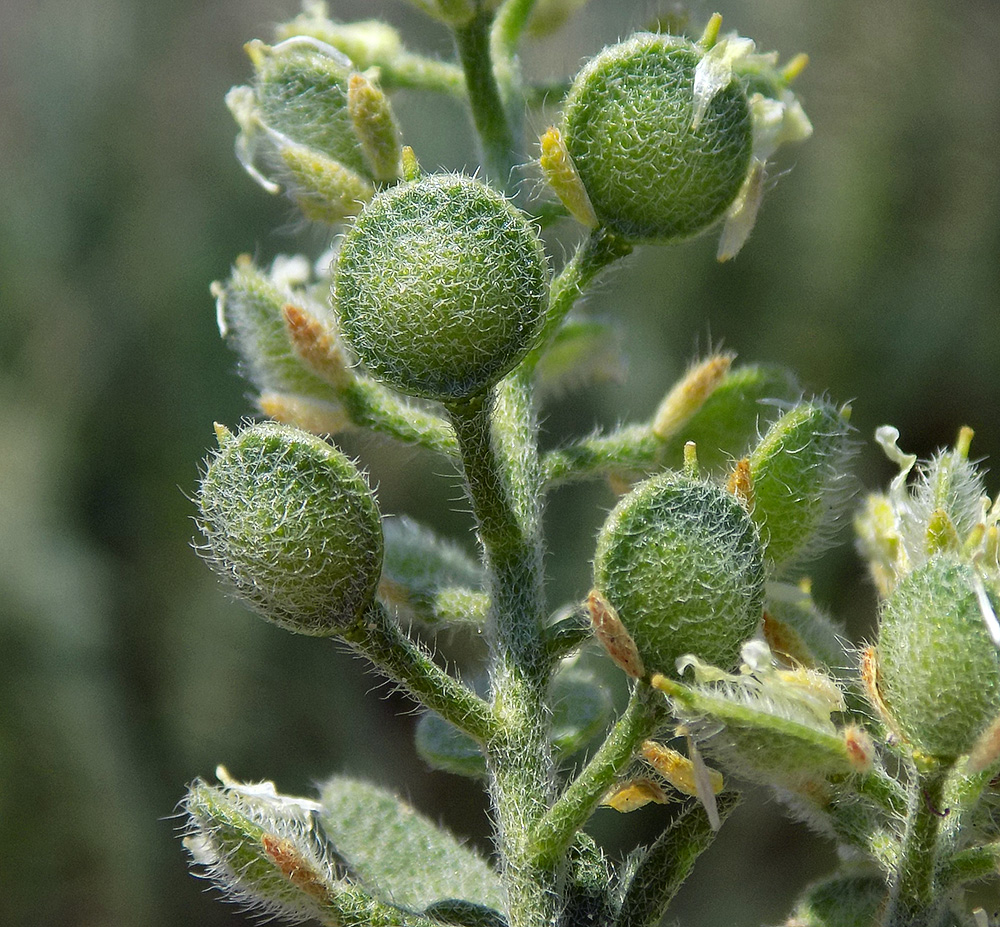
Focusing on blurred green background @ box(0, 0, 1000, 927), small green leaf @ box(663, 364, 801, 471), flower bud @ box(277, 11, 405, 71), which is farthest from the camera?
blurred green background @ box(0, 0, 1000, 927)

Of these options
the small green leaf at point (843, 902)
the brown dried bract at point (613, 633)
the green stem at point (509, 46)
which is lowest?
the small green leaf at point (843, 902)

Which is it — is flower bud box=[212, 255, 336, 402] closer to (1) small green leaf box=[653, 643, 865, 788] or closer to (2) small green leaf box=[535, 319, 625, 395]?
(2) small green leaf box=[535, 319, 625, 395]

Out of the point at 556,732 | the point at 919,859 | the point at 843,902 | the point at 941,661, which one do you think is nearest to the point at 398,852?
the point at 556,732

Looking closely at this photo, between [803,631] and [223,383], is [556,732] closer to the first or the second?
[803,631]

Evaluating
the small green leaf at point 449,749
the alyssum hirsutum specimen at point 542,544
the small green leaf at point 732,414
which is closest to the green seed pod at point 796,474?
the alyssum hirsutum specimen at point 542,544

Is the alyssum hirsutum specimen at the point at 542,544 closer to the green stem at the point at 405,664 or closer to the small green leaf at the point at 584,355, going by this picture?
the green stem at the point at 405,664

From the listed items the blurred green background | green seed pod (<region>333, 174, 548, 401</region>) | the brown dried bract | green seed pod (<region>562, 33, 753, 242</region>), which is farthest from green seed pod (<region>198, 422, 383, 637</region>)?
the blurred green background

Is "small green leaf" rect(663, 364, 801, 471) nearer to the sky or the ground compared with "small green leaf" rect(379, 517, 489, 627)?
nearer to the sky
